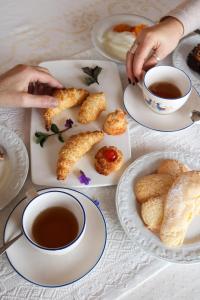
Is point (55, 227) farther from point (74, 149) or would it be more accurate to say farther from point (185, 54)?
point (185, 54)

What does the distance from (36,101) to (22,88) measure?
0.23 feet

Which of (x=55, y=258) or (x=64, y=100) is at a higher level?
(x=64, y=100)

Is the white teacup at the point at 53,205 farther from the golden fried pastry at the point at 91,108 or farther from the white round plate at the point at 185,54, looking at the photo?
the white round plate at the point at 185,54

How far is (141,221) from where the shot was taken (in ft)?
2.64

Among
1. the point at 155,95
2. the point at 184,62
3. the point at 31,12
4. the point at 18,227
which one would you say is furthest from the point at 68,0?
the point at 18,227

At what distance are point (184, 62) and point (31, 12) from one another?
0.63 metres

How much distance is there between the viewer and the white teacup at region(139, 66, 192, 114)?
3.29 feet

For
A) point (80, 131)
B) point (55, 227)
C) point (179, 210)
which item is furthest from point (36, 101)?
point (179, 210)

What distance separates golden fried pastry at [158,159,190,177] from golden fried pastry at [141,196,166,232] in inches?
3.5

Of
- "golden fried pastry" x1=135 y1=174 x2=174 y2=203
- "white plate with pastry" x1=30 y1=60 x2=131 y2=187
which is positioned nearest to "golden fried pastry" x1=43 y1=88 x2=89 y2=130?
"white plate with pastry" x1=30 y1=60 x2=131 y2=187

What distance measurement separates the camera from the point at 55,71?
3.71 ft

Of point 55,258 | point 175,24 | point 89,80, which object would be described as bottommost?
point 55,258

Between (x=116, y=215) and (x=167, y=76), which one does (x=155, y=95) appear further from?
(x=116, y=215)

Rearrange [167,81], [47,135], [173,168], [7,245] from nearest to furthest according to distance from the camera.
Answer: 1. [7,245]
2. [173,168]
3. [47,135]
4. [167,81]
